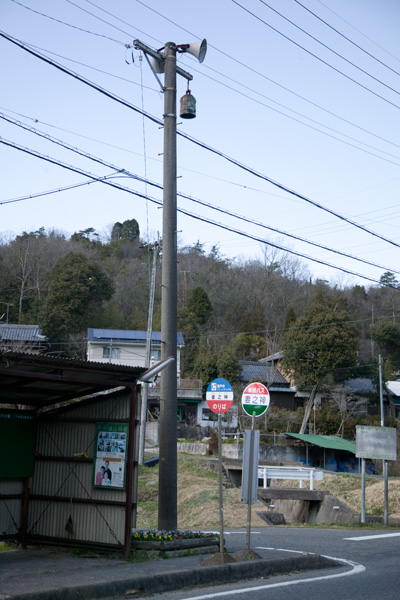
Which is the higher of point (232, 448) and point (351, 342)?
point (351, 342)

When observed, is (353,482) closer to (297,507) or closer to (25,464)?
(297,507)

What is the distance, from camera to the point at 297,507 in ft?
80.7

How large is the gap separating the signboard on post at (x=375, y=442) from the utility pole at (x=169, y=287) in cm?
841

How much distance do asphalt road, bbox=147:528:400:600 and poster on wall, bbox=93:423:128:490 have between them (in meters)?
2.44

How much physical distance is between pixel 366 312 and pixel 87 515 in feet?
212

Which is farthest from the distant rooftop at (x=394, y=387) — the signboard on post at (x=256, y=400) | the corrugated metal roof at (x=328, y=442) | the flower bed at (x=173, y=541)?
the signboard on post at (x=256, y=400)

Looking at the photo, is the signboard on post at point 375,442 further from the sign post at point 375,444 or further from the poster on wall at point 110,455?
the poster on wall at point 110,455

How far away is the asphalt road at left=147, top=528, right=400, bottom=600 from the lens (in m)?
7.77

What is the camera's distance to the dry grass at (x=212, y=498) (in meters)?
21.4

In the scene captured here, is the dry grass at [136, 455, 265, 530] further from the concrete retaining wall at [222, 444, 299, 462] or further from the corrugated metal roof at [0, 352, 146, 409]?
the corrugated metal roof at [0, 352, 146, 409]

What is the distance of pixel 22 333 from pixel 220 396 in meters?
41.0

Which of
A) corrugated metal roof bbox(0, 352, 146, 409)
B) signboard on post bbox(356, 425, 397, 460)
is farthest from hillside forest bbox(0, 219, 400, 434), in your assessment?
corrugated metal roof bbox(0, 352, 146, 409)

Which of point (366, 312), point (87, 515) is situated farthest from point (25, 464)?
point (366, 312)

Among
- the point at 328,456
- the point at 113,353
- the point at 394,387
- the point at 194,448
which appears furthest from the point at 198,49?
the point at 394,387
